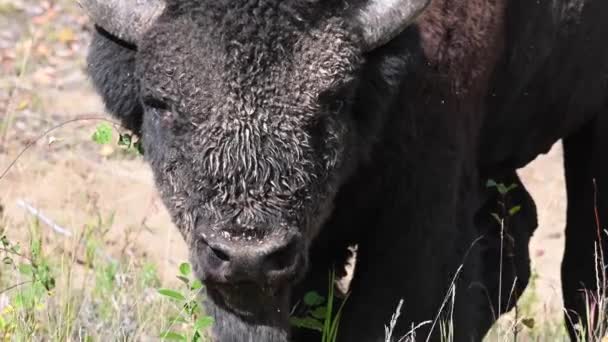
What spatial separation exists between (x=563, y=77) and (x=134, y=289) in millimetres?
2037

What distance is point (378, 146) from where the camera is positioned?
4.78 m

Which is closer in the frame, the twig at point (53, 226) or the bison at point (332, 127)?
the bison at point (332, 127)

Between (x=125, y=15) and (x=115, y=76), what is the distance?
23cm

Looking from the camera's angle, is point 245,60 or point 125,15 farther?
point 125,15

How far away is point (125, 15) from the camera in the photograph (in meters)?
4.36

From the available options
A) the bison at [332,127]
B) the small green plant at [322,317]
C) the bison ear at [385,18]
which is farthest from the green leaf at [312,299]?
the bison ear at [385,18]

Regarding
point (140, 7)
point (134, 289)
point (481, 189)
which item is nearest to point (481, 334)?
point (481, 189)

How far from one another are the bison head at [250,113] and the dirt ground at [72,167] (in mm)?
2055

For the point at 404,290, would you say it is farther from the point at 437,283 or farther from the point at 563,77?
the point at 563,77

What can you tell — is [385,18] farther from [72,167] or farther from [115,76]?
[72,167]

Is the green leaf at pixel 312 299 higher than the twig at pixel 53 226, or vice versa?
the green leaf at pixel 312 299

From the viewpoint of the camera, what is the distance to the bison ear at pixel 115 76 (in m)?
4.46

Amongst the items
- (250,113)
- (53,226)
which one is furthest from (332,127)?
(53,226)

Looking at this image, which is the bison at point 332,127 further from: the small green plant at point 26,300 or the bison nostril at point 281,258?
the small green plant at point 26,300
